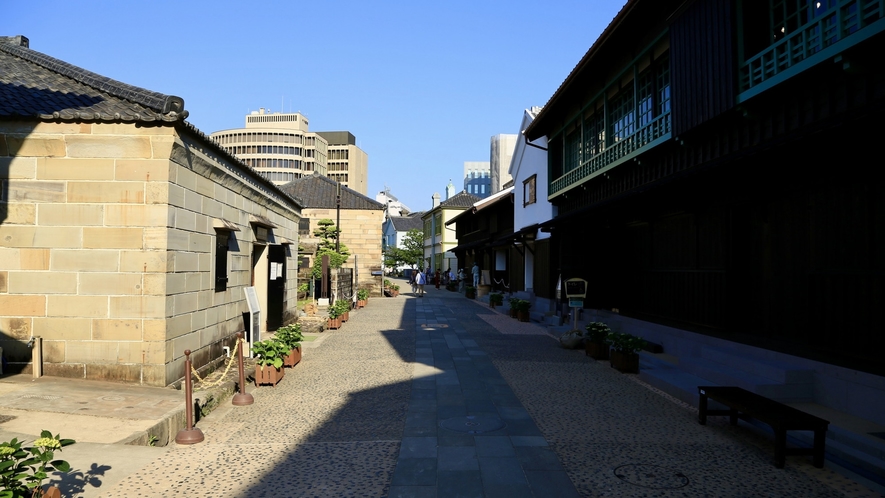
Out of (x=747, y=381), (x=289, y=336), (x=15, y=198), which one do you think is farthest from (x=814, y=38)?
(x=15, y=198)

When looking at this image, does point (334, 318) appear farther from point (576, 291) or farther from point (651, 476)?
point (651, 476)

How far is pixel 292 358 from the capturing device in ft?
A: 36.7

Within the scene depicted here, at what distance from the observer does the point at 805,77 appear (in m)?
7.46

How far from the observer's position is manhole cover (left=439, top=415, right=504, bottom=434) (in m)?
6.95

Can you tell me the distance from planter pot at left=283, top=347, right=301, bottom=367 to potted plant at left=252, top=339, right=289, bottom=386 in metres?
0.89

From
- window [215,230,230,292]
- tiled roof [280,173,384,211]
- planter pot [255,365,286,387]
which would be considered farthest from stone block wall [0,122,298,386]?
tiled roof [280,173,384,211]

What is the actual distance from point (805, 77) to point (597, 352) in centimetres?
672

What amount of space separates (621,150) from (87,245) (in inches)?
453

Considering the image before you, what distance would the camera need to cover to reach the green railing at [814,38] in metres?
6.38

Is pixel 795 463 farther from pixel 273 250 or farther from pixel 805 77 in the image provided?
pixel 273 250

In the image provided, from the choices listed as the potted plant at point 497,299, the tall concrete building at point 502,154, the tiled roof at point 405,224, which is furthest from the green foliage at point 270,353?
the tall concrete building at point 502,154

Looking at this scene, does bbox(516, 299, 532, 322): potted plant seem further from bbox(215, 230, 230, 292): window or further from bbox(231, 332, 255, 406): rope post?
bbox(231, 332, 255, 406): rope post

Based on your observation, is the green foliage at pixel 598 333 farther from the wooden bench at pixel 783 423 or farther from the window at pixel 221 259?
the window at pixel 221 259

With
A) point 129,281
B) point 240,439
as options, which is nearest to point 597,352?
point 240,439
